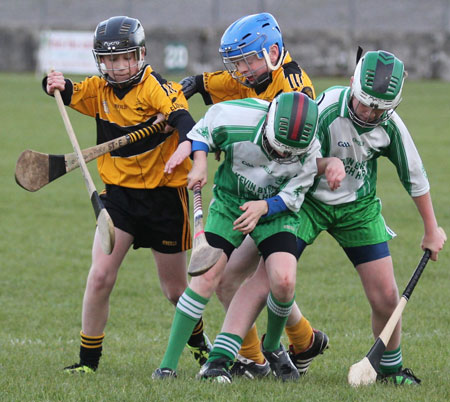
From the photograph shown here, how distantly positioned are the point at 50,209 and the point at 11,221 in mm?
850

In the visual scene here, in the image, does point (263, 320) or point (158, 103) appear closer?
point (158, 103)

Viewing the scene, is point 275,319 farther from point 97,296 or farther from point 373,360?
point 97,296

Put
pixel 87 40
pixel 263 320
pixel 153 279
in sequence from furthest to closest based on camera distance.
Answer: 1. pixel 87 40
2. pixel 153 279
3. pixel 263 320

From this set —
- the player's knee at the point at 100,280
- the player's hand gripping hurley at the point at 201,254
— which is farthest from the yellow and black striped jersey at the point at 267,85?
the player's knee at the point at 100,280

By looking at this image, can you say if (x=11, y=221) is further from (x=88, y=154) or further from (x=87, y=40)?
(x=87, y=40)

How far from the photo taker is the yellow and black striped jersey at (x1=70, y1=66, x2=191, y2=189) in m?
5.00

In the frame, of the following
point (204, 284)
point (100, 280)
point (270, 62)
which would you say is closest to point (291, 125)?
point (270, 62)

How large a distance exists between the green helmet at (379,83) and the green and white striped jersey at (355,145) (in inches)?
4.7

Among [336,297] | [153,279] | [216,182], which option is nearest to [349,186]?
[216,182]

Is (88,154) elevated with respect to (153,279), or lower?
elevated

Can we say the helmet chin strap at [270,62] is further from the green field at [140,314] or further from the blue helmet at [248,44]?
the green field at [140,314]

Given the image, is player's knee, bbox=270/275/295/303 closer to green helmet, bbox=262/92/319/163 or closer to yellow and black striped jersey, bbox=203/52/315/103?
green helmet, bbox=262/92/319/163

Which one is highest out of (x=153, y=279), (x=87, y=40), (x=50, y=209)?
(x=153, y=279)

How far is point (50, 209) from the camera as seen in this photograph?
10742mm
